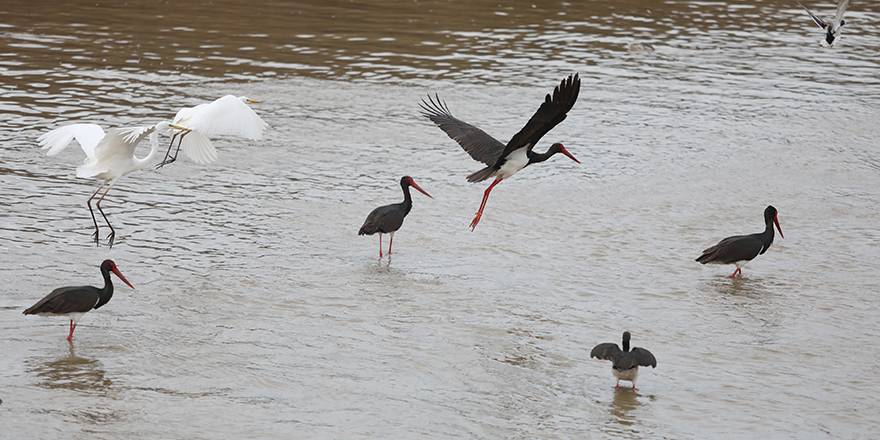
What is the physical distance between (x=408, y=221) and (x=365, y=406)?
4.55m

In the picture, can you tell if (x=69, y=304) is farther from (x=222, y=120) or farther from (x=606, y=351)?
(x=606, y=351)

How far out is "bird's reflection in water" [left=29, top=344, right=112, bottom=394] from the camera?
8430 mm

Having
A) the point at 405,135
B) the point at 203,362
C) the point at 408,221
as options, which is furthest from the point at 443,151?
the point at 203,362

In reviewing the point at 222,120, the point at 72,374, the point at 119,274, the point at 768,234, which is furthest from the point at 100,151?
the point at 768,234

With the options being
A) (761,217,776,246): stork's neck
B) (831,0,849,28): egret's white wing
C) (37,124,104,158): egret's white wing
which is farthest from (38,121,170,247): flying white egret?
(831,0,849,28): egret's white wing

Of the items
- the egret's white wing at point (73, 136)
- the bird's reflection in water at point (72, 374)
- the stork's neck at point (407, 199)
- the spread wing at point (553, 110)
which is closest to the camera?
the bird's reflection in water at point (72, 374)

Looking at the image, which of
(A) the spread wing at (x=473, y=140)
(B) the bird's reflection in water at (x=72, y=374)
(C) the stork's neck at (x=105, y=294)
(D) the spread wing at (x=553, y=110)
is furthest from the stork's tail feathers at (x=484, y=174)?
(B) the bird's reflection in water at (x=72, y=374)

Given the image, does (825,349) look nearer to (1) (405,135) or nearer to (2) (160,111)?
(1) (405,135)

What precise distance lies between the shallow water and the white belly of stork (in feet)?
2.49

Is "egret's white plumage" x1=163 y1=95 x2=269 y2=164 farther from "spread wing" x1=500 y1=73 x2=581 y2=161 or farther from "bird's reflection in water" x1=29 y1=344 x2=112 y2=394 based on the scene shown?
"bird's reflection in water" x1=29 y1=344 x2=112 y2=394

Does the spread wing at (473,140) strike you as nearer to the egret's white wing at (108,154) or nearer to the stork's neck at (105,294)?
the egret's white wing at (108,154)

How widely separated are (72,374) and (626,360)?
3.73 m

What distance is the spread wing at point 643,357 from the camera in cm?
855

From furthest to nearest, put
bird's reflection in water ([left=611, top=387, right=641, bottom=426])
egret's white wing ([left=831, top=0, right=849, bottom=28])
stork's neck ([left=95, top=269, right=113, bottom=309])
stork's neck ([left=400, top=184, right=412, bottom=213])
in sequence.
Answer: egret's white wing ([left=831, top=0, right=849, bottom=28]) → stork's neck ([left=400, top=184, right=412, bottom=213]) → stork's neck ([left=95, top=269, right=113, bottom=309]) → bird's reflection in water ([left=611, top=387, right=641, bottom=426])
